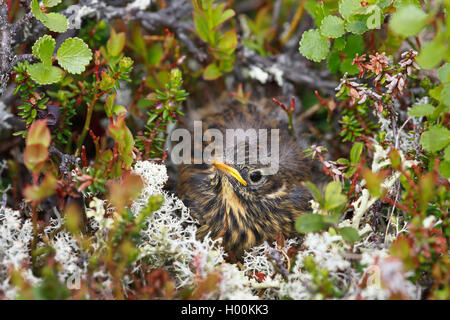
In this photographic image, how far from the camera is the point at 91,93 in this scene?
250cm

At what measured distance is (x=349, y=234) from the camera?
176 centimetres

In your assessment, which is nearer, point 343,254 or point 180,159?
point 343,254

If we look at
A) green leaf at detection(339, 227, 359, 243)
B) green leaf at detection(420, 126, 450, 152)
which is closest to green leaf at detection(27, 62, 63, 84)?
green leaf at detection(339, 227, 359, 243)

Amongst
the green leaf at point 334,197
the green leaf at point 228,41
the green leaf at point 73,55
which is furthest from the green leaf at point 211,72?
the green leaf at point 334,197

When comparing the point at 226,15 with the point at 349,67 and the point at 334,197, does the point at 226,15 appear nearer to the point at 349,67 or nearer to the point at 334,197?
the point at 349,67

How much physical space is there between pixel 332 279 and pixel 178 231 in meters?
0.75

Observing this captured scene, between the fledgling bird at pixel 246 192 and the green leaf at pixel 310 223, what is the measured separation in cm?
75

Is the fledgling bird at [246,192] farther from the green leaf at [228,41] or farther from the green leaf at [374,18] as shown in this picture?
the green leaf at [374,18]

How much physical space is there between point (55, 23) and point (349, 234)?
1507 mm

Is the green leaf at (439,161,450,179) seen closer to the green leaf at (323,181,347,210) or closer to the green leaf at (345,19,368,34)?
the green leaf at (323,181,347,210)

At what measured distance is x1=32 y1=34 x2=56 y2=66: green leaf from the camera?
1963mm

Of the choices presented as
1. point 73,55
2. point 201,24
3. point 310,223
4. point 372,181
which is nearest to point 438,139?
point 372,181

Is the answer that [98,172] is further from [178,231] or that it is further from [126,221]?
[178,231]
